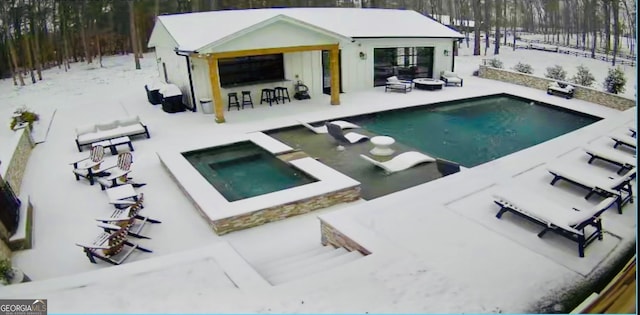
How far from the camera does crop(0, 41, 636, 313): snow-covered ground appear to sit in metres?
3.86

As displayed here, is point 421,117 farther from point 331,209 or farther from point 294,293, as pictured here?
point 294,293

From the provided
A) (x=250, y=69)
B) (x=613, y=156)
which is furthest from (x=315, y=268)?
(x=250, y=69)

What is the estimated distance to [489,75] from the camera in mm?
17453

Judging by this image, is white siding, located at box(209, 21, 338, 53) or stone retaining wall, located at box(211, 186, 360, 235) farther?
white siding, located at box(209, 21, 338, 53)

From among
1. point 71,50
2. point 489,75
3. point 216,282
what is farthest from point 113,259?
point 71,50

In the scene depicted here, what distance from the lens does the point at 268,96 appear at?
1354 cm

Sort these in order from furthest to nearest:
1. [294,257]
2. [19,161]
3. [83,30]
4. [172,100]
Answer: [83,30]
[172,100]
[19,161]
[294,257]

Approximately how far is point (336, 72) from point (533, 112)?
19.7ft

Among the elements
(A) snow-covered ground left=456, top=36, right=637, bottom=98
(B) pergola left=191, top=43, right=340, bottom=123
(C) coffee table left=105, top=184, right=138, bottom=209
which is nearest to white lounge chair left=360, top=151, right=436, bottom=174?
(C) coffee table left=105, top=184, right=138, bottom=209

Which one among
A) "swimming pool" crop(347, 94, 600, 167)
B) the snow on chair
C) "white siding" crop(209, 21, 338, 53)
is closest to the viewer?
the snow on chair

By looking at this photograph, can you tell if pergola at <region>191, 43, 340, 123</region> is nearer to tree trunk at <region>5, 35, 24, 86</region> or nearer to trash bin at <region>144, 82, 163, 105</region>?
trash bin at <region>144, 82, 163, 105</region>

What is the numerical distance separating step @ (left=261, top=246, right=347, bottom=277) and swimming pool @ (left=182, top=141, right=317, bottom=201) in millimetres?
2459

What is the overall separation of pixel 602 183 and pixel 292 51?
836 cm

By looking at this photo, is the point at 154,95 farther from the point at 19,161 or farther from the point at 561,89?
the point at 561,89
